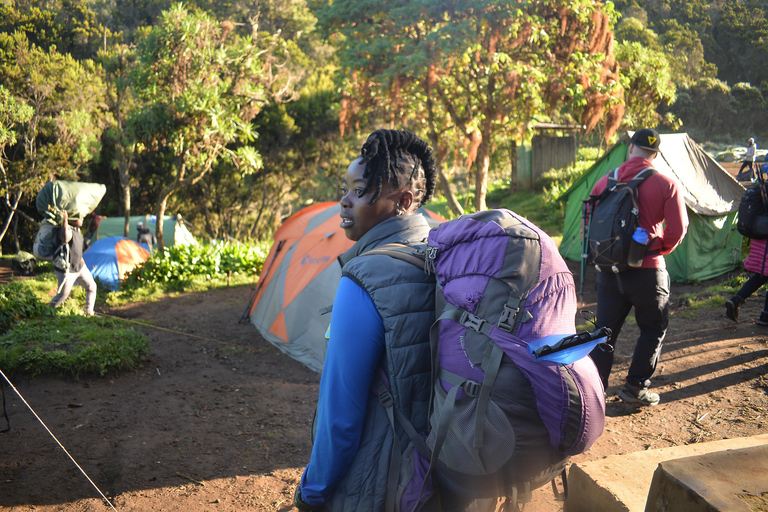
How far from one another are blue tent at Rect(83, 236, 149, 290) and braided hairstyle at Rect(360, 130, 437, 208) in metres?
9.37

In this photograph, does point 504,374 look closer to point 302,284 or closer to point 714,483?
point 714,483

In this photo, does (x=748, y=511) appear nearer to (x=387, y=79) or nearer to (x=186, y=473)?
(x=186, y=473)

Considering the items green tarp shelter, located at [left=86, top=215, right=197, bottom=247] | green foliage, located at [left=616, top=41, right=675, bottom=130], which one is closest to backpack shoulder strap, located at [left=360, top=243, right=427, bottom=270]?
green foliage, located at [left=616, top=41, right=675, bottom=130]

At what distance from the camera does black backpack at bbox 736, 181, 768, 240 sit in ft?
14.9

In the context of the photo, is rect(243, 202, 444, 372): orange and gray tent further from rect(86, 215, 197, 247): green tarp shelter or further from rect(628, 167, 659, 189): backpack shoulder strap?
rect(86, 215, 197, 247): green tarp shelter

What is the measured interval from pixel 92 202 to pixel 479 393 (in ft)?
21.8

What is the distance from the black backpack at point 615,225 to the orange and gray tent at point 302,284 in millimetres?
1833

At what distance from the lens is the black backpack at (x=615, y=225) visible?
10.6 feet

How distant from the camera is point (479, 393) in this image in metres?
1.10

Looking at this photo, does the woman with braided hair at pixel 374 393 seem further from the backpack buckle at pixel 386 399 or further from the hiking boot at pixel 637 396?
the hiking boot at pixel 637 396

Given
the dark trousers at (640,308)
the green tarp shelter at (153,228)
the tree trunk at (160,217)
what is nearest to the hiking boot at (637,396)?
the dark trousers at (640,308)

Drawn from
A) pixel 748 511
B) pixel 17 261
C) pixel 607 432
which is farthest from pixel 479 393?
pixel 17 261

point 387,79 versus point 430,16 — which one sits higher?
point 430,16

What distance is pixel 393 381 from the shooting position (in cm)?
129
